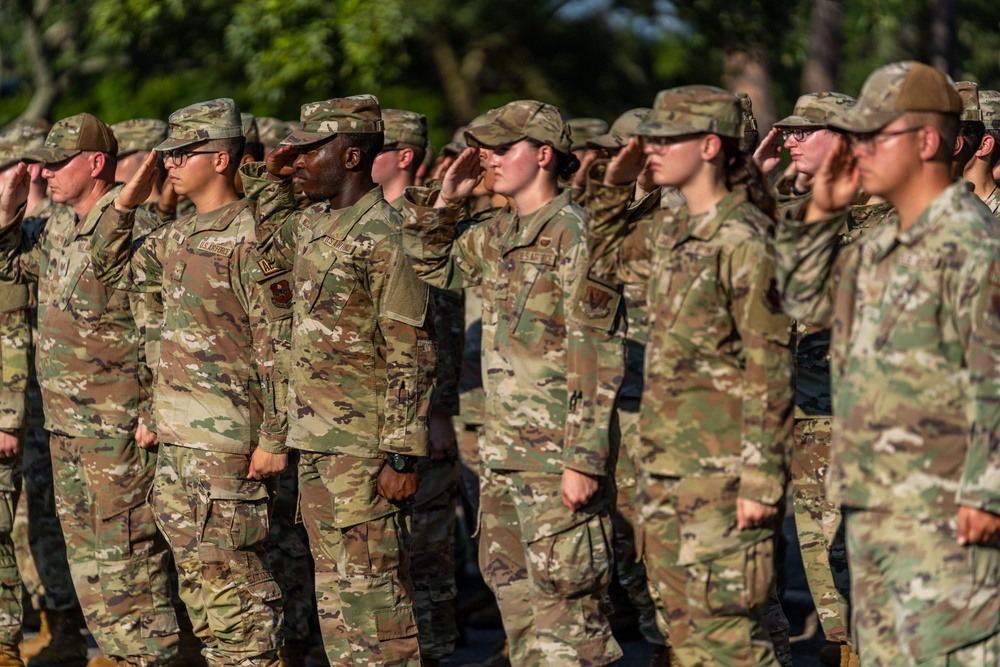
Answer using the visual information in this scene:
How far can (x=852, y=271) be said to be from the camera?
4953mm

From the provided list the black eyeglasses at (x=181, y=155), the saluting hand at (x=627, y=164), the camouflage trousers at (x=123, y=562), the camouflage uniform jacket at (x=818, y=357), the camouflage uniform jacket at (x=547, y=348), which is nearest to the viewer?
the saluting hand at (x=627, y=164)

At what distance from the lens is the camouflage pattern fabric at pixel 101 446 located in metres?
7.32

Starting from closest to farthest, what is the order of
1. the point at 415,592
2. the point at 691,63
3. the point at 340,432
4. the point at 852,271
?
the point at 852,271
the point at 340,432
the point at 415,592
the point at 691,63

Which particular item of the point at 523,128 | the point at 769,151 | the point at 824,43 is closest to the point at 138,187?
the point at 523,128

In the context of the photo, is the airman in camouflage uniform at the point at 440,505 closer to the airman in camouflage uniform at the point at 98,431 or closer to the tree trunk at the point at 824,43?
the airman in camouflage uniform at the point at 98,431

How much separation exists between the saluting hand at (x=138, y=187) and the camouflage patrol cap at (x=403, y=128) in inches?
58.5

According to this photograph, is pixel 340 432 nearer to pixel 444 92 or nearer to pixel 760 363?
pixel 760 363

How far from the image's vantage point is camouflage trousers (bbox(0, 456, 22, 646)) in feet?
25.9

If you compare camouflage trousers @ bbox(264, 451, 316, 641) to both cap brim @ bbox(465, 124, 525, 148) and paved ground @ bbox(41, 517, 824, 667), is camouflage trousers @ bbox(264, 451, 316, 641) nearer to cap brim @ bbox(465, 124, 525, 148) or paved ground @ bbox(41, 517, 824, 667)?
paved ground @ bbox(41, 517, 824, 667)

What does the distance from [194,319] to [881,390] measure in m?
3.18

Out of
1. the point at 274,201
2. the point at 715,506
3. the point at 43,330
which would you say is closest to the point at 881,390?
the point at 715,506

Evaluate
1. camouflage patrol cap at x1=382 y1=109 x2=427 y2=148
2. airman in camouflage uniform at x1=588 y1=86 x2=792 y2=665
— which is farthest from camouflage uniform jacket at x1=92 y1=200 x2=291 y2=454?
airman in camouflage uniform at x1=588 y1=86 x2=792 y2=665

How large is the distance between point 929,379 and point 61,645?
5.17 meters

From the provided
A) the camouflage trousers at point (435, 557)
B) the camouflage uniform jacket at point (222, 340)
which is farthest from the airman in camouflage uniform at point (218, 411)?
the camouflage trousers at point (435, 557)
